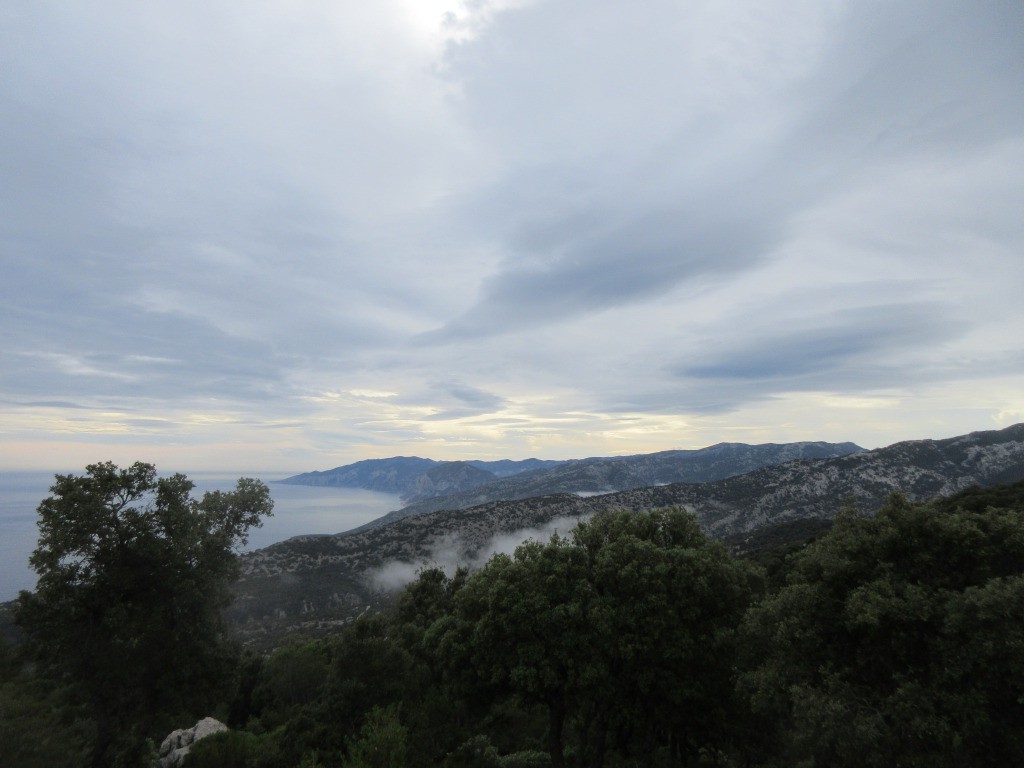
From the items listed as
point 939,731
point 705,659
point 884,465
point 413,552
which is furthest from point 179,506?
point 884,465

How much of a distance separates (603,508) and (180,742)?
107 m

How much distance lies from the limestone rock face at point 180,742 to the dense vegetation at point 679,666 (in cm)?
168

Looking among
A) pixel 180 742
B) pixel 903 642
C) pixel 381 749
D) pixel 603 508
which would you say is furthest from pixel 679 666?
pixel 603 508

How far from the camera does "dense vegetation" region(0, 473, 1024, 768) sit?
11.8 metres

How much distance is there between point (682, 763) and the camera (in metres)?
21.8

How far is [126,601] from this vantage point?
20.1 m

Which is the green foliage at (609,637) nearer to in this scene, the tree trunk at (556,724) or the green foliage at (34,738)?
the tree trunk at (556,724)

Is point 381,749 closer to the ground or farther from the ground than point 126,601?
closer to the ground

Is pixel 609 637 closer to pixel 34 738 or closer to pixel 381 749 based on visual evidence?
pixel 381 749

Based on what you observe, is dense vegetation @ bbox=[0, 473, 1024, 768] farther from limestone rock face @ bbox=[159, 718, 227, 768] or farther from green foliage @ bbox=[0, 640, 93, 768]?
limestone rock face @ bbox=[159, 718, 227, 768]

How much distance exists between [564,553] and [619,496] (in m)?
151

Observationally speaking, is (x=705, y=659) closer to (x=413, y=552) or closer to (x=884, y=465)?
(x=413, y=552)

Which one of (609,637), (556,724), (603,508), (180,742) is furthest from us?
(603,508)

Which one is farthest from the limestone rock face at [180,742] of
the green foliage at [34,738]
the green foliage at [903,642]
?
the green foliage at [903,642]
